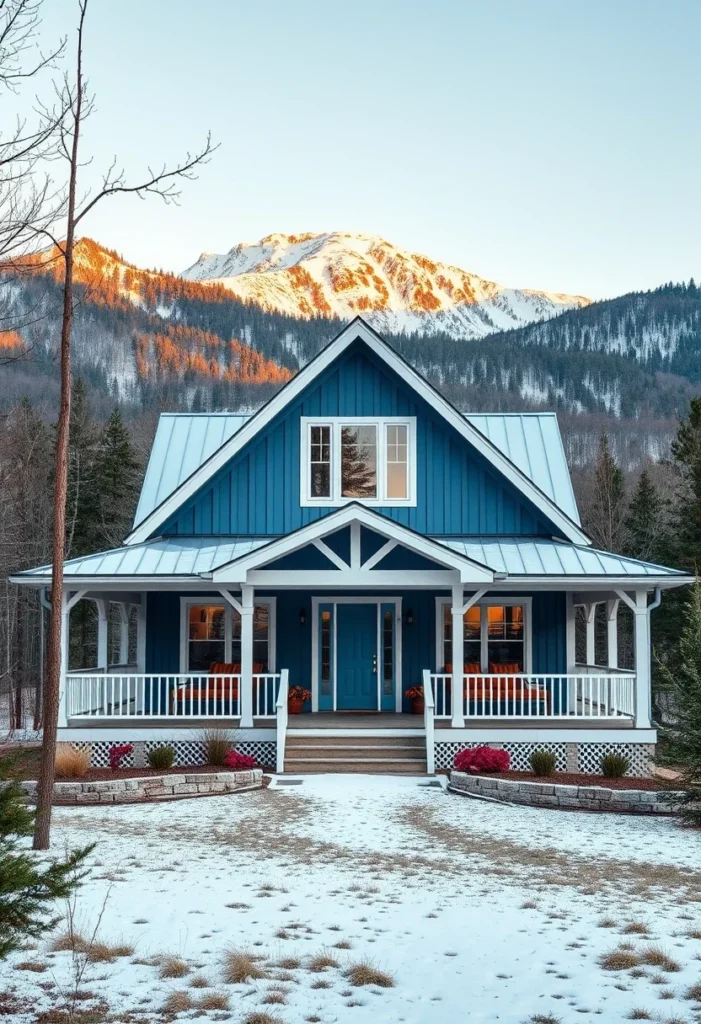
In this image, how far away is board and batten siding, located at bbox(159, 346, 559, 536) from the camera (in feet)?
63.3

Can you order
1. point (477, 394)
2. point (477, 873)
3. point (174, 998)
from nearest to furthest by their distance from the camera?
point (174, 998) → point (477, 873) → point (477, 394)

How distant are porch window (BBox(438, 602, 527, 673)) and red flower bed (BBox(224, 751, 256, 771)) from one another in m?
4.90

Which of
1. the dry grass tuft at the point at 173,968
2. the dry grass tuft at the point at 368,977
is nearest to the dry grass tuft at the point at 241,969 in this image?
the dry grass tuft at the point at 173,968

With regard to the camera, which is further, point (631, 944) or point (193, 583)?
point (193, 583)

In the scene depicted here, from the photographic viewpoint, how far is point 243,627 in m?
16.8

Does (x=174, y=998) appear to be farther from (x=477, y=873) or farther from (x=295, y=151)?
(x=295, y=151)

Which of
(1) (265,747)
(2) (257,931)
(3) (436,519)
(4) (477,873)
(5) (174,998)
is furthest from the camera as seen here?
(3) (436,519)

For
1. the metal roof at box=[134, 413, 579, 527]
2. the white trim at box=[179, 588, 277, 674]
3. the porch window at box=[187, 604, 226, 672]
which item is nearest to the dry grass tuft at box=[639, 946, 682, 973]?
the white trim at box=[179, 588, 277, 674]

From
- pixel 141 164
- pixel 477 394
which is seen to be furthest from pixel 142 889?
pixel 477 394

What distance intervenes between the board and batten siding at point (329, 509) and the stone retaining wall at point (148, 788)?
605 cm

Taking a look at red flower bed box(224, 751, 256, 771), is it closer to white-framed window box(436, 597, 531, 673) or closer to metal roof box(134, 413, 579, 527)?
white-framed window box(436, 597, 531, 673)

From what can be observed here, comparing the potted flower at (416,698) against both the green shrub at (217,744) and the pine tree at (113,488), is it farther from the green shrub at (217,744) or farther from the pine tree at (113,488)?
the pine tree at (113,488)

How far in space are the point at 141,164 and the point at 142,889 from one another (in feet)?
23.5

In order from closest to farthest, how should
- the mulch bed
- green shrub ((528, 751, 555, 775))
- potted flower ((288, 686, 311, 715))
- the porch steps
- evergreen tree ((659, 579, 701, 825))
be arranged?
evergreen tree ((659, 579, 701, 825)) → the mulch bed → green shrub ((528, 751, 555, 775)) → the porch steps → potted flower ((288, 686, 311, 715))
